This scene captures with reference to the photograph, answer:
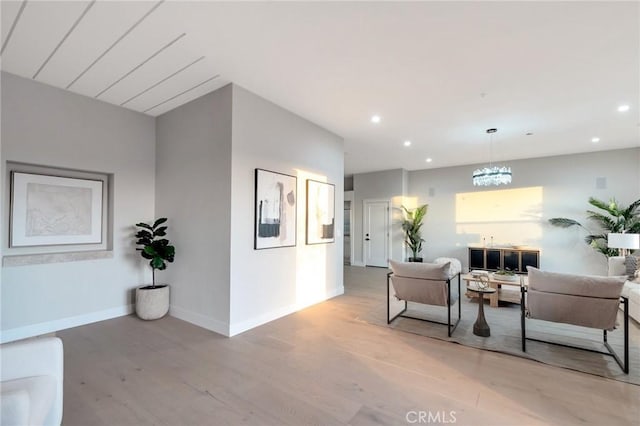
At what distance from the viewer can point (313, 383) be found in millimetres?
2355

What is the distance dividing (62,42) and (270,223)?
9.02ft

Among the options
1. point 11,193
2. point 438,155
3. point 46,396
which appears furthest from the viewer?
point 438,155

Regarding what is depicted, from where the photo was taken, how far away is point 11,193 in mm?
3219

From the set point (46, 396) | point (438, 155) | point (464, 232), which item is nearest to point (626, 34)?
point (438, 155)

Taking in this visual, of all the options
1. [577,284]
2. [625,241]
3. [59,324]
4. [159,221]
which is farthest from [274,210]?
[625,241]

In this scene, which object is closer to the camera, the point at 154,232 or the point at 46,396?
the point at 46,396

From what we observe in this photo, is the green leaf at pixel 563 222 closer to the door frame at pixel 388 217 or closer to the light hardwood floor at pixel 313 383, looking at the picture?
the door frame at pixel 388 217

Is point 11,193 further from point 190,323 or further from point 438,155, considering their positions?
point 438,155

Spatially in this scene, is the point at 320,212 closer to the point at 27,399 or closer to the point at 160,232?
the point at 160,232

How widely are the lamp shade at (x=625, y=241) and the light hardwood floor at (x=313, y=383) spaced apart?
3515 mm

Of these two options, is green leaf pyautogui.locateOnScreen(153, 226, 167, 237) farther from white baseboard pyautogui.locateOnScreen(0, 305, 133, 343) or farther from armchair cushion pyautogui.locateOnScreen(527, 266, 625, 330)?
armchair cushion pyautogui.locateOnScreen(527, 266, 625, 330)

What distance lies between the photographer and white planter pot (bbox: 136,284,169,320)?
3781 mm

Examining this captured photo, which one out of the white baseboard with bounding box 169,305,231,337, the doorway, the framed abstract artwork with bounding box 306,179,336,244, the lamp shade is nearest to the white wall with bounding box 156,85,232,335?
the white baseboard with bounding box 169,305,231,337

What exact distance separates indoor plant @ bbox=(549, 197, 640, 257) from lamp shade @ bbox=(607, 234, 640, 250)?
1.50 metres
